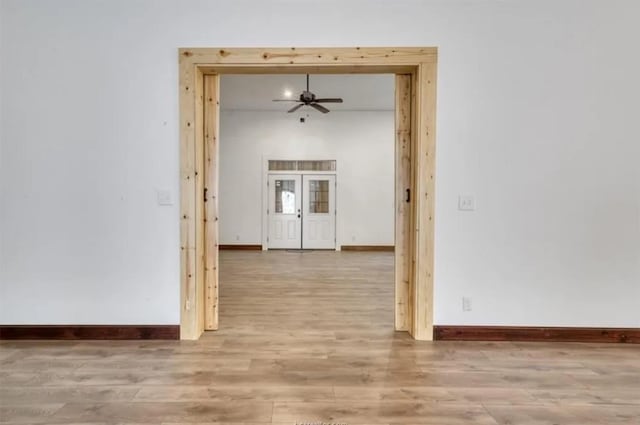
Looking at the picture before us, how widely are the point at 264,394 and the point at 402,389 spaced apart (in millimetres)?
821

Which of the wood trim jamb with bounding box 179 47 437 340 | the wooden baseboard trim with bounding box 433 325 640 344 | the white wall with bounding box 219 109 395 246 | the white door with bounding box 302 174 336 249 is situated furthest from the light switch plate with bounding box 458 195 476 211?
the white door with bounding box 302 174 336 249

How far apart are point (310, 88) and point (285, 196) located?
2991 mm

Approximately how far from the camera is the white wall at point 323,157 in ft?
29.7

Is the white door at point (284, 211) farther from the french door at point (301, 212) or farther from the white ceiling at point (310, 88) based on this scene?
the white ceiling at point (310, 88)

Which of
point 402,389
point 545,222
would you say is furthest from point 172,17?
point 545,222

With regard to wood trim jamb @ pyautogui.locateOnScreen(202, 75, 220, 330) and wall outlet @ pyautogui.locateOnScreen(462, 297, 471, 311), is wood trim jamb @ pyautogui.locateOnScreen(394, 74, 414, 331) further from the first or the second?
wood trim jamb @ pyautogui.locateOnScreen(202, 75, 220, 330)

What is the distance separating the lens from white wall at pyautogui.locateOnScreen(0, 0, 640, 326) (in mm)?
2941

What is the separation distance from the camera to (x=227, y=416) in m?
1.92

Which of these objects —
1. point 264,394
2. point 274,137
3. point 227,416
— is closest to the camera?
point 227,416

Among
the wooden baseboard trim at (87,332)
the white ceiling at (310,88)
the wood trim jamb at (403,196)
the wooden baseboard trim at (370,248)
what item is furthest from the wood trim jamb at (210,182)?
the wooden baseboard trim at (370,248)

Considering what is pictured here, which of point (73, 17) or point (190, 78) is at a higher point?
point (73, 17)

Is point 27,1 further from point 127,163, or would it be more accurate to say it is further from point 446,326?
point 446,326

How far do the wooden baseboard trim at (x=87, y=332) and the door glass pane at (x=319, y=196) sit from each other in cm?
640

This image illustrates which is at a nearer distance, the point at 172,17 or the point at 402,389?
the point at 402,389
